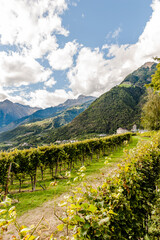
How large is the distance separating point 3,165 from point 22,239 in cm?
992

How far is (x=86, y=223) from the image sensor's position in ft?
4.84

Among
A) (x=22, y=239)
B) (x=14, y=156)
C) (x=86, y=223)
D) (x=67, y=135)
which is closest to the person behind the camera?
(x=22, y=239)

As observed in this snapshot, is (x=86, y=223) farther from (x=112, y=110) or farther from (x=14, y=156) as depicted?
(x=112, y=110)

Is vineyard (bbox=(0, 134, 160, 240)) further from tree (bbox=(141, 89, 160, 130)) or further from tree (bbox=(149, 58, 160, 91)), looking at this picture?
tree (bbox=(141, 89, 160, 130))

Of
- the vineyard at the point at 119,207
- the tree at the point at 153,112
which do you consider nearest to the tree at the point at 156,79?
the vineyard at the point at 119,207

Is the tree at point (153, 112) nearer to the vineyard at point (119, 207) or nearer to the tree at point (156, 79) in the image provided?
the tree at point (156, 79)

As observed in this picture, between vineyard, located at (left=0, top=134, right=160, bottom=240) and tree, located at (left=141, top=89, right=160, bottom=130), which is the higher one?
tree, located at (left=141, top=89, right=160, bottom=130)

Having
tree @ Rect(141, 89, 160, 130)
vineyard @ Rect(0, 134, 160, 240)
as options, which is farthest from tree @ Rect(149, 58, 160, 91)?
tree @ Rect(141, 89, 160, 130)

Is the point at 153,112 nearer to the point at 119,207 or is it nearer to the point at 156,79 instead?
the point at 156,79

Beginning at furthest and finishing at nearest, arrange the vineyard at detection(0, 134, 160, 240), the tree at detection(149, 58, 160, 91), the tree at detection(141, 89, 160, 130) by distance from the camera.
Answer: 1. the tree at detection(141, 89, 160, 130)
2. the tree at detection(149, 58, 160, 91)
3. the vineyard at detection(0, 134, 160, 240)

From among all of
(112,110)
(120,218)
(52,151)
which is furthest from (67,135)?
(120,218)

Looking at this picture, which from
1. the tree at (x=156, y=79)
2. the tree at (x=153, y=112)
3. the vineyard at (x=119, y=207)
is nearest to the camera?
the vineyard at (x=119, y=207)

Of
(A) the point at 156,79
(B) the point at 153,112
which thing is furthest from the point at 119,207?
(B) the point at 153,112

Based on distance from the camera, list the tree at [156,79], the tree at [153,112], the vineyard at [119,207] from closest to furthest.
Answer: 1. the vineyard at [119,207]
2. the tree at [156,79]
3. the tree at [153,112]
